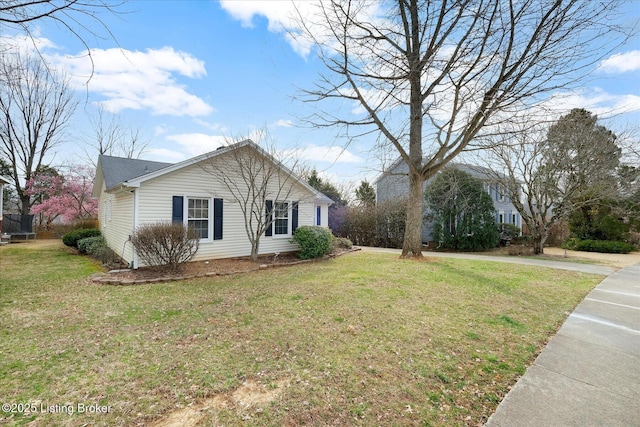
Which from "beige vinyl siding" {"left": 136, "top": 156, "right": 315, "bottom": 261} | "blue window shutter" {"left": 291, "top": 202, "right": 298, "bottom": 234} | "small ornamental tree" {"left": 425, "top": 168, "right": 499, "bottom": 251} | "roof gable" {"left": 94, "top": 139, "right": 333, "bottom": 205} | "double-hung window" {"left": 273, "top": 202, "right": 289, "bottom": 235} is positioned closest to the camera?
"roof gable" {"left": 94, "top": 139, "right": 333, "bottom": 205}

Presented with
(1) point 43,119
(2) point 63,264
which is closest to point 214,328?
(2) point 63,264

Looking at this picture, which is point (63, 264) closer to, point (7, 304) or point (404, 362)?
point (7, 304)

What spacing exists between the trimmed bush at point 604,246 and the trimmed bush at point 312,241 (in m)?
16.4

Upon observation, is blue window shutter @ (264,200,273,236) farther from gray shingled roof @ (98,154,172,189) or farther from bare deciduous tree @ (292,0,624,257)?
gray shingled roof @ (98,154,172,189)

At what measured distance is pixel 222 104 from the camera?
1132cm

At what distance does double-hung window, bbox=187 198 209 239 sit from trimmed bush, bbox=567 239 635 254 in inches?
819

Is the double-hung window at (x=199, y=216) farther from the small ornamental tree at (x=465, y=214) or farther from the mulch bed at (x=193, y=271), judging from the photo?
the small ornamental tree at (x=465, y=214)

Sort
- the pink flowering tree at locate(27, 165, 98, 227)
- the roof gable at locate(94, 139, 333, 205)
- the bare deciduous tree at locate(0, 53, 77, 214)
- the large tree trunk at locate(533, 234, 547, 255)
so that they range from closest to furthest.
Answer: the roof gable at locate(94, 139, 333, 205)
the large tree trunk at locate(533, 234, 547, 255)
the pink flowering tree at locate(27, 165, 98, 227)
the bare deciduous tree at locate(0, 53, 77, 214)

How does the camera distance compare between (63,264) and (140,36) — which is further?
(63,264)

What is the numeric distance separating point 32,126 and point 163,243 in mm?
22345

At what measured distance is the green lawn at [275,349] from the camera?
254cm

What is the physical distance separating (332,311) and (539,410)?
9.54 feet

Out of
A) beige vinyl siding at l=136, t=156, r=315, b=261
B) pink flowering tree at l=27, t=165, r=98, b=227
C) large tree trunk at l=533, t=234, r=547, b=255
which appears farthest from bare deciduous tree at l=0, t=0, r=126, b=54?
pink flowering tree at l=27, t=165, r=98, b=227

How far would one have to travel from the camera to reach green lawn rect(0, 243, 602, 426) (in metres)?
2.54
